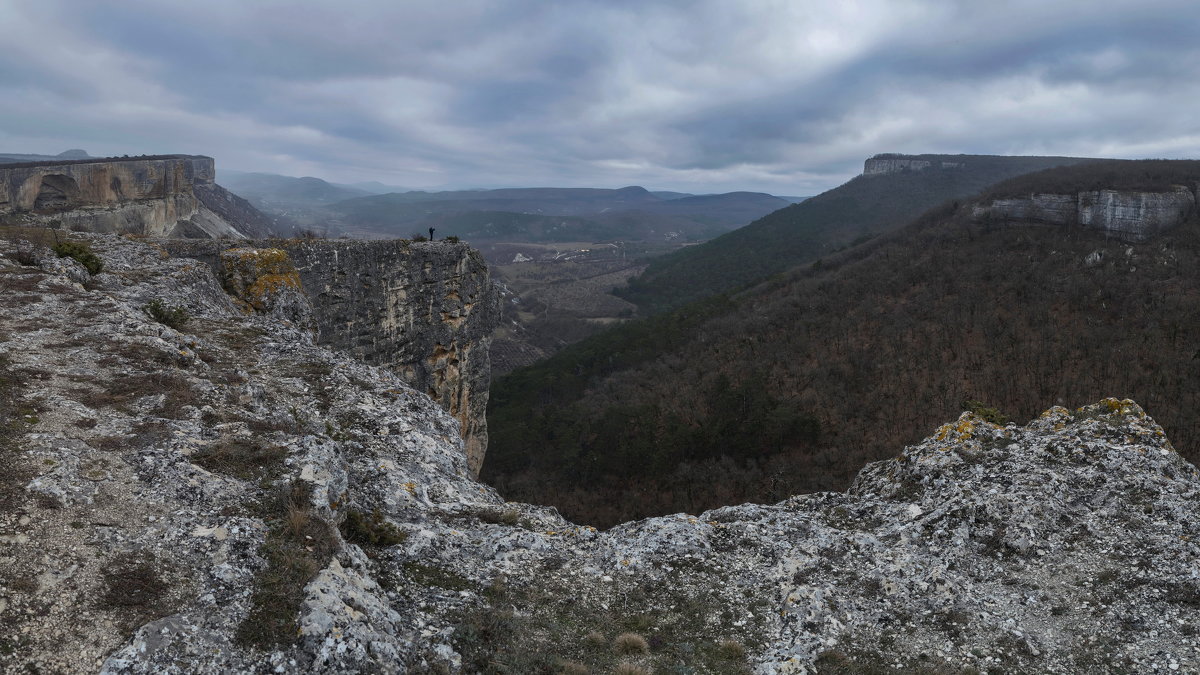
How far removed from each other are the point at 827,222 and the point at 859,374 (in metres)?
120

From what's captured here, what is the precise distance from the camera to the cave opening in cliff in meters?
53.4

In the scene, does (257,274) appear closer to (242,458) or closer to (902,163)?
(242,458)

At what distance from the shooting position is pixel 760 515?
9859mm

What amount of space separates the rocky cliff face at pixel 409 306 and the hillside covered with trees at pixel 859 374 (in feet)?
41.5

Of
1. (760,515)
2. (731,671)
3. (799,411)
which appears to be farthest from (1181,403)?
(731,671)

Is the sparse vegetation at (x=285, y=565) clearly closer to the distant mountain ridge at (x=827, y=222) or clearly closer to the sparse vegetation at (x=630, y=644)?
the sparse vegetation at (x=630, y=644)

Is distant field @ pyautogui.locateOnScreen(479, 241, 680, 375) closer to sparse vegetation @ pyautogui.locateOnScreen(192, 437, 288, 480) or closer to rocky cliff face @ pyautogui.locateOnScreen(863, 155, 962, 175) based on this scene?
sparse vegetation @ pyautogui.locateOnScreen(192, 437, 288, 480)

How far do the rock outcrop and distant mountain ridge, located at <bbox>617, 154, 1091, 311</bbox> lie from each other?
8093 centimetres

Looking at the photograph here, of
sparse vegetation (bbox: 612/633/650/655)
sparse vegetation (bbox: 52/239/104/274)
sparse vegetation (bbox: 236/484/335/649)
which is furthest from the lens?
sparse vegetation (bbox: 52/239/104/274)

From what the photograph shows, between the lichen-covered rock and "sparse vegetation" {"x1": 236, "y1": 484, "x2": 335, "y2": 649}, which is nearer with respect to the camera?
"sparse vegetation" {"x1": 236, "y1": 484, "x2": 335, "y2": 649}

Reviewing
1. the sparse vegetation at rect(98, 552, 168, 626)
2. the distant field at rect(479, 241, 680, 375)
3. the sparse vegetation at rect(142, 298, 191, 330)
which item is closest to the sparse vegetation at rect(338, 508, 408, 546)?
the sparse vegetation at rect(98, 552, 168, 626)

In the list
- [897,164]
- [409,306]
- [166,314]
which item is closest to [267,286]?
[166,314]

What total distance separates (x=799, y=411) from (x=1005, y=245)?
37.2 metres

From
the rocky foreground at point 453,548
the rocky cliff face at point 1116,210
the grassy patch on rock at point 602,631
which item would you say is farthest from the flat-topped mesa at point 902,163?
the grassy patch on rock at point 602,631
